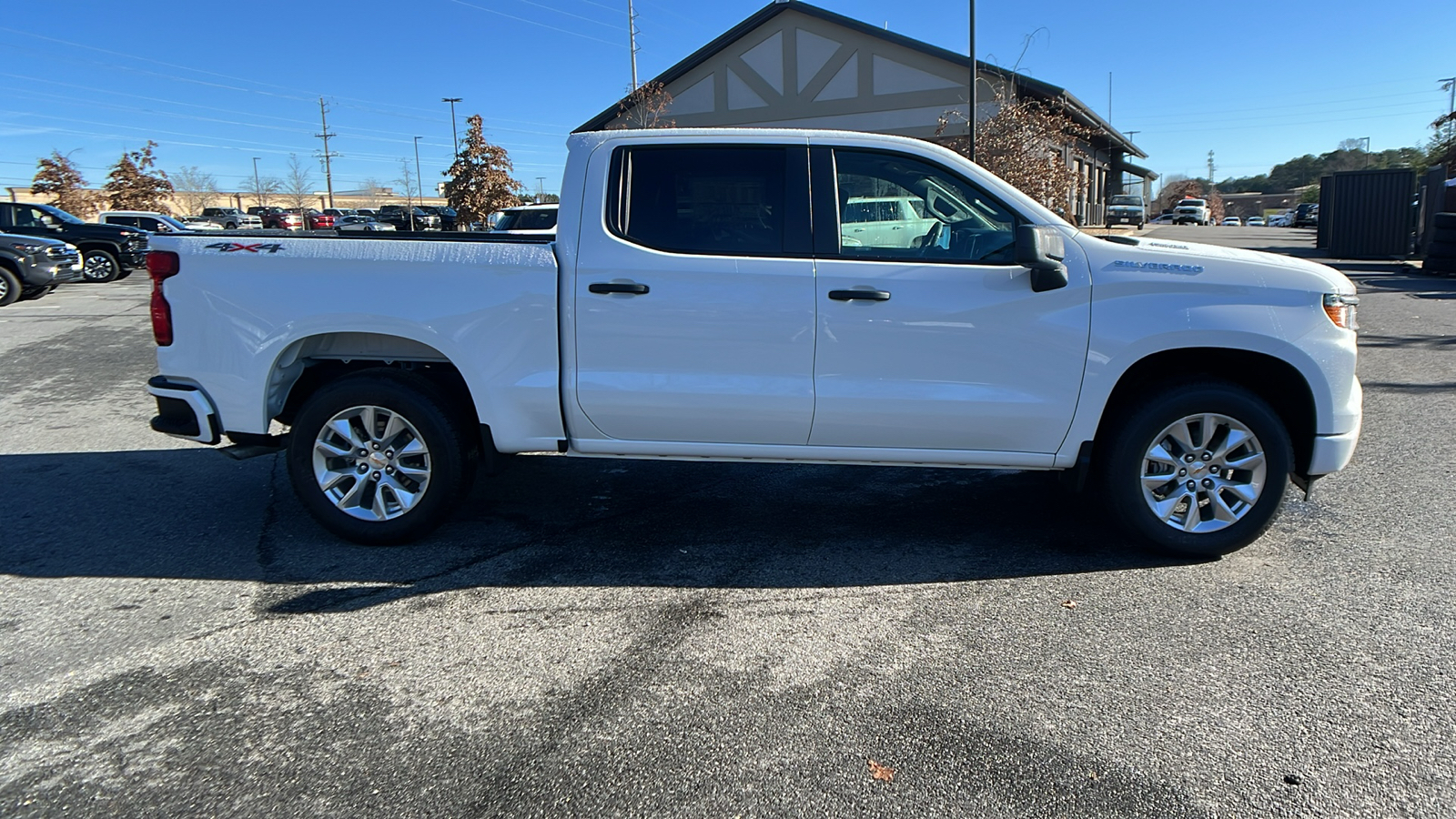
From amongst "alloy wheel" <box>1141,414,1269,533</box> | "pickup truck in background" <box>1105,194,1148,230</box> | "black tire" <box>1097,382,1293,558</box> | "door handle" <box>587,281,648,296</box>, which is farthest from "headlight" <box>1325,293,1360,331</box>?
"pickup truck in background" <box>1105,194,1148,230</box>

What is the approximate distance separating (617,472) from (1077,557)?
9.36 feet

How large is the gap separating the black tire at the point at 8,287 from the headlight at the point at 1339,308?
19.1 meters

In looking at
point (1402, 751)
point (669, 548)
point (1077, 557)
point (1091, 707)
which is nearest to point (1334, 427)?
point (1077, 557)

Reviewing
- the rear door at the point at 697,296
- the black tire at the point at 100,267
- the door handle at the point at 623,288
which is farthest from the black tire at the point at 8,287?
the door handle at the point at 623,288

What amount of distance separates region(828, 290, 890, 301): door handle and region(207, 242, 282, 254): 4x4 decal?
264cm

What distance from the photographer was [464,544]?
15.8ft

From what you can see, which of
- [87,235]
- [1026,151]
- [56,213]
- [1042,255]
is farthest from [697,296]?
[56,213]

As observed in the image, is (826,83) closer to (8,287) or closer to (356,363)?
(8,287)

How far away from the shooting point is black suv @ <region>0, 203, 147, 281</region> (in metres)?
20.8

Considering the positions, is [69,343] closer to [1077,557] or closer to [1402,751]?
[1077,557]

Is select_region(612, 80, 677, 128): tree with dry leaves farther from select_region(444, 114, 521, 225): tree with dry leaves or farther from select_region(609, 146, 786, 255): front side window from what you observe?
select_region(609, 146, 786, 255): front side window

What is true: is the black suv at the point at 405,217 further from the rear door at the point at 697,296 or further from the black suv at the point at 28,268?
the rear door at the point at 697,296

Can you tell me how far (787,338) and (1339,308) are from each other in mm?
2491

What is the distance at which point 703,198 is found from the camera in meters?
4.53
